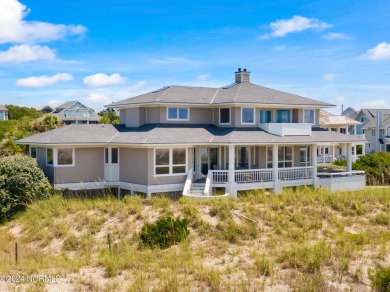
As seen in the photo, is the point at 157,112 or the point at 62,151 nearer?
the point at 62,151

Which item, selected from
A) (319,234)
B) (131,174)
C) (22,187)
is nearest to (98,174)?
(131,174)

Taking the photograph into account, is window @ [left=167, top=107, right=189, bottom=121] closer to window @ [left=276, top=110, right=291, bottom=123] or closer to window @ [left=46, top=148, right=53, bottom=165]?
window @ [left=276, top=110, right=291, bottom=123]

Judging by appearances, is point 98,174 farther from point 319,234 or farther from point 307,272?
point 307,272

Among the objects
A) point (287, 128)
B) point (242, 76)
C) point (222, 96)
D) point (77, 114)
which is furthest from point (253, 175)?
point (77, 114)

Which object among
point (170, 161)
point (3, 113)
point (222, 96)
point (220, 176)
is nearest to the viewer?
point (170, 161)

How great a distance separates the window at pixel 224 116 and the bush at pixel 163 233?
14.7m

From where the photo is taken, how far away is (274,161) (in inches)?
1169

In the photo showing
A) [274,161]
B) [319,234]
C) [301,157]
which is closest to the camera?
[319,234]

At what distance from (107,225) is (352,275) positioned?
10559 millimetres

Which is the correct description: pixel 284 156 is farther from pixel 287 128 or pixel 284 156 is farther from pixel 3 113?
pixel 3 113

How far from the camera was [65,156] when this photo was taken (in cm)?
2708

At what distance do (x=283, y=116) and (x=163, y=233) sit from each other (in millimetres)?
18205

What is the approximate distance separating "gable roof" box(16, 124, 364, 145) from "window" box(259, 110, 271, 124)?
1497 mm

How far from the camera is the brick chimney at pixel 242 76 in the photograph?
36.0m
